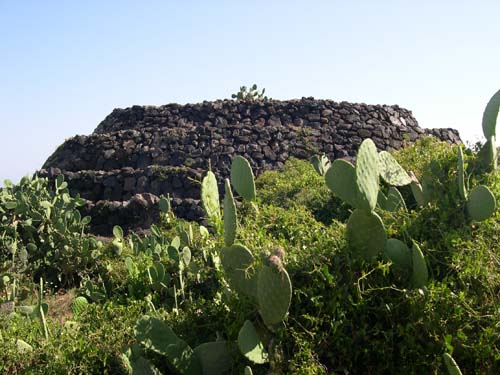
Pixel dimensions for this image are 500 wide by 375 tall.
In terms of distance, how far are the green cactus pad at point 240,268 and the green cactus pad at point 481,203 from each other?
1183 millimetres

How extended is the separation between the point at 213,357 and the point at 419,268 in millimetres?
1080

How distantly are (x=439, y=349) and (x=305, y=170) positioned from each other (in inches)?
347

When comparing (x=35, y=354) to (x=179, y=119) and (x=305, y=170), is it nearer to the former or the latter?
(x=305, y=170)

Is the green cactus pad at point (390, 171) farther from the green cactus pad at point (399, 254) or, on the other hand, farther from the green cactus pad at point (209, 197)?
the green cactus pad at point (209, 197)

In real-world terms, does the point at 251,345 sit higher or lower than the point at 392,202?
lower

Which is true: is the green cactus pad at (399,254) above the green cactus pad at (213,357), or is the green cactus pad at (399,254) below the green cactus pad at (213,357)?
above

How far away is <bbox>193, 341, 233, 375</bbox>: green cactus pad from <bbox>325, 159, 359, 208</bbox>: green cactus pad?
943 mm

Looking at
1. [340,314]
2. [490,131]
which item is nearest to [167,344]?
[340,314]

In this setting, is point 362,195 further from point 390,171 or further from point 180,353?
point 180,353

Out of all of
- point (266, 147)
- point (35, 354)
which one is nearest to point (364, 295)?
point (35, 354)

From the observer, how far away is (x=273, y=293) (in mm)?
2689

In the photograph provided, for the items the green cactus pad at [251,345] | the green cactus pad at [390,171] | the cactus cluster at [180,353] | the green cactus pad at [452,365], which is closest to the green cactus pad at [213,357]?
the cactus cluster at [180,353]

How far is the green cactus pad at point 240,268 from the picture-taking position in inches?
117

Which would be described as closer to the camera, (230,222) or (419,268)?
(419,268)
